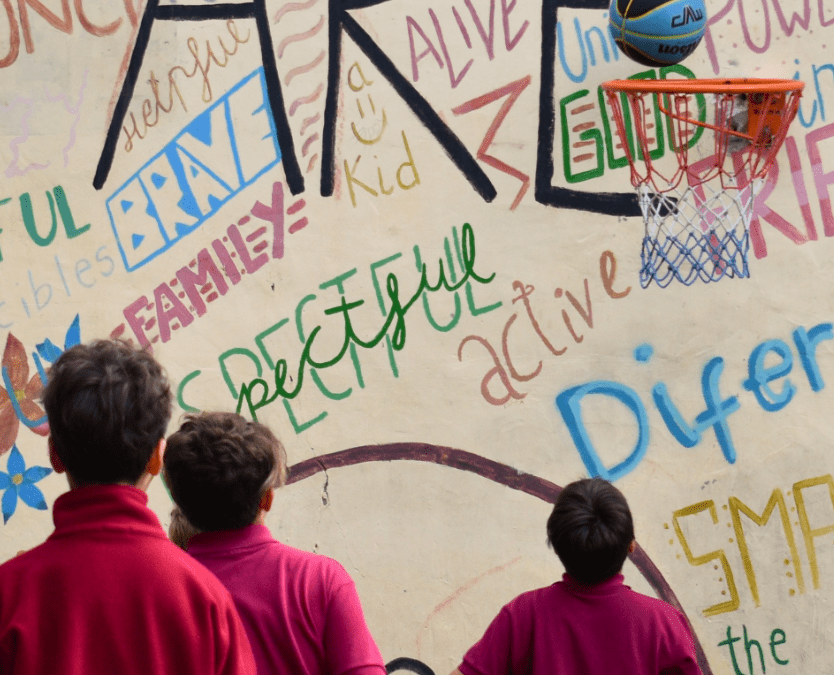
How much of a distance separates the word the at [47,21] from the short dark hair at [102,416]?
2501 millimetres

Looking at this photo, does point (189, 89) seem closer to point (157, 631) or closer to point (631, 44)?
point (631, 44)

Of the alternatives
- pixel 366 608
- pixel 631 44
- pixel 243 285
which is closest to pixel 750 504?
pixel 366 608

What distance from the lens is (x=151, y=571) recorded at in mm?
1362

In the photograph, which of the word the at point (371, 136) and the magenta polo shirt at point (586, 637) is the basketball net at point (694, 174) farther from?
the magenta polo shirt at point (586, 637)

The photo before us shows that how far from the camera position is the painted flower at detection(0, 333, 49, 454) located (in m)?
3.59

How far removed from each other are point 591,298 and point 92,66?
218 centimetres

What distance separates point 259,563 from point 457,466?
5.64ft

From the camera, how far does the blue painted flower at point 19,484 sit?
11.7ft

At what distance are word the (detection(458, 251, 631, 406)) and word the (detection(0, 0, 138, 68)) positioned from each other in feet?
6.13

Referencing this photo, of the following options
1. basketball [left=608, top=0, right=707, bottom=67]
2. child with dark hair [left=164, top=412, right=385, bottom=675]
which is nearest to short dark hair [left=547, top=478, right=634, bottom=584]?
child with dark hair [left=164, top=412, right=385, bottom=675]

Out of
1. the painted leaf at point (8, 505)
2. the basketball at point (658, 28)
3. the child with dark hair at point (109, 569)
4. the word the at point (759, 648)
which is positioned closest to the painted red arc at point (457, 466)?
the word the at point (759, 648)

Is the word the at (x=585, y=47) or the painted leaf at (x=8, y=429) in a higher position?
the word the at (x=585, y=47)

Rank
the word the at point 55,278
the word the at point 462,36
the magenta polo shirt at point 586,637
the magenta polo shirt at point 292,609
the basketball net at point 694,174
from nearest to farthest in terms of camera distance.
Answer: the magenta polo shirt at point 292,609
the magenta polo shirt at point 586,637
the basketball net at point 694,174
the word the at point 462,36
the word the at point 55,278

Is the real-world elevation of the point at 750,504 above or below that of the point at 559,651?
below
